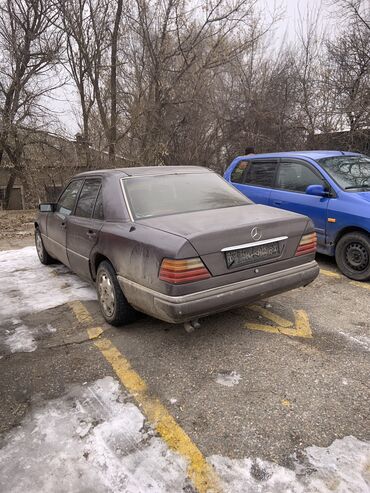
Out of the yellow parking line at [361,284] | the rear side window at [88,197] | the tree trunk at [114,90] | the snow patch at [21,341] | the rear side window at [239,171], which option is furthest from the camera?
the tree trunk at [114,90]

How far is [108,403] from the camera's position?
8.83 ft

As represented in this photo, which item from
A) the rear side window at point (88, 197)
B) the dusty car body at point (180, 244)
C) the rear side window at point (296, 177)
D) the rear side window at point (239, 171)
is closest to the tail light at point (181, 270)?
the dusty car body at point (180, 244)

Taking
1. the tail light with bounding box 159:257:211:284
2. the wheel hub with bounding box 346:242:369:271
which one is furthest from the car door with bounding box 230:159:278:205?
the tail light with bounding box 159:257:211:284

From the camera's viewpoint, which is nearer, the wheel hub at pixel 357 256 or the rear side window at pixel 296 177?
the wheel hub at pixel 357 256

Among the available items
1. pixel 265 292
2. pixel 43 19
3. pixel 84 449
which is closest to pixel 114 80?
pixel 43 19

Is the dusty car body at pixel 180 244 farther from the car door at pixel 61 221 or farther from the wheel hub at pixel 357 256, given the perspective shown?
the wheel hub at pixel 357 256

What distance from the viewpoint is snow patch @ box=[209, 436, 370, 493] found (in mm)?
1970

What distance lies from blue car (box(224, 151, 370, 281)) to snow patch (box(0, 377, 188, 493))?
12.0 ft

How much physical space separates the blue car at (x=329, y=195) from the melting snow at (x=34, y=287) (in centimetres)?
322

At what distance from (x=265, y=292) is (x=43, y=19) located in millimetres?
16895

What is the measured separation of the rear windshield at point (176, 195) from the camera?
375cm

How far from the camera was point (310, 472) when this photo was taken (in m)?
2.06

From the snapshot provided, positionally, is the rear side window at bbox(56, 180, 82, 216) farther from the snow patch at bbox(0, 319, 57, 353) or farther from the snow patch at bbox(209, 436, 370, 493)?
the snow patch at bbox(209, 436, 370, 493)

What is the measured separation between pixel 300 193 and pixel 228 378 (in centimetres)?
367
